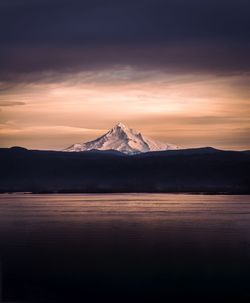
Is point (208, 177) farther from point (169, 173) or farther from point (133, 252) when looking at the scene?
point (133, 252)

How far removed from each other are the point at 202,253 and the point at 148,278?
576cm

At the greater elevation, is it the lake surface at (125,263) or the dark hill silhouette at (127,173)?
the dark hill silhouette at (127,173)

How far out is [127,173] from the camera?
14975cm

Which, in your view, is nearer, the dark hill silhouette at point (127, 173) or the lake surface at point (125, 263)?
the lake surface at point (125, 263)

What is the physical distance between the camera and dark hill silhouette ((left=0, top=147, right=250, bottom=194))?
143875 mm

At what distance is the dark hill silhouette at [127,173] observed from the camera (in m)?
144

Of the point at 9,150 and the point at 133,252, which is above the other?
the point at 9,150

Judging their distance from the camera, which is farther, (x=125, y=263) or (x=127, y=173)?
(x=127, y=173)

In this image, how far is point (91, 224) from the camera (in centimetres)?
4219

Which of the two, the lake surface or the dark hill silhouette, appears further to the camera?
the dark hill silhouette

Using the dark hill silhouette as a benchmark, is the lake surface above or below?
below

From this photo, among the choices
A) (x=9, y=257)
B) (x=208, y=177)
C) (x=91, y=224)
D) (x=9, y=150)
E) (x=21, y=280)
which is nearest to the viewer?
(x=21, y=280)

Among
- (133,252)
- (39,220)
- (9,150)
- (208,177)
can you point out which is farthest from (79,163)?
(133,252)

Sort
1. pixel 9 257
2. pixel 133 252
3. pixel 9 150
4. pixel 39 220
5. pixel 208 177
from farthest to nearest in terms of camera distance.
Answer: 1. pixel 9 150
2. pixel 208 177
3. pixel 39 220
4. pixel 133 252
5. pixel 9 257
